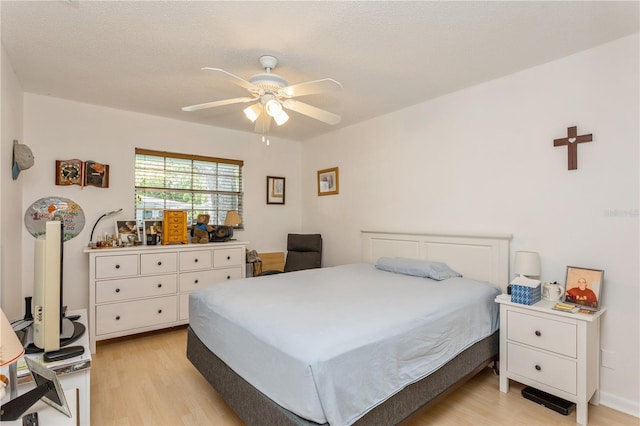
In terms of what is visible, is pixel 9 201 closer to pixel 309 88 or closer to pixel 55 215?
pixel 55 215

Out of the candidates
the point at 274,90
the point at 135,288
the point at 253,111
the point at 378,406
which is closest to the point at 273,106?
the point at 274,90

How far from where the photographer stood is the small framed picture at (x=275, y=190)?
473cm

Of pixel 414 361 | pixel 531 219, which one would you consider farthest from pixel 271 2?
pixel 531 219

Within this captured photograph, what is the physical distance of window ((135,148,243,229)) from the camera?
382cm

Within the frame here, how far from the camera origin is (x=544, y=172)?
2.55m

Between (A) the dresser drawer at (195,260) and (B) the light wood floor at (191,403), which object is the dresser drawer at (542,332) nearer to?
(B) the light wood floor at (191,403)

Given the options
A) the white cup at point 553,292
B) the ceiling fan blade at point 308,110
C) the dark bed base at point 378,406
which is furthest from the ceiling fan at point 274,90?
the white cup at point 553,292

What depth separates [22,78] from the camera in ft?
9.07

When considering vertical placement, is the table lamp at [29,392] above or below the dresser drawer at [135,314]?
above

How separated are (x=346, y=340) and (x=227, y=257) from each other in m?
2.67

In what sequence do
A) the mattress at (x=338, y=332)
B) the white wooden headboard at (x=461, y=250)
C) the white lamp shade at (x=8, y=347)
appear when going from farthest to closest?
the white wooden headboard at (x=461, y=250)
the mattress at (x=338, y=332)
the white lamp shade at (x=8, y=347)

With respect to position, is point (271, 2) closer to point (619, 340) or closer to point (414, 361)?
point (414, 361)

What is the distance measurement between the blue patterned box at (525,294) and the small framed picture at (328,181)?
2.50 metres

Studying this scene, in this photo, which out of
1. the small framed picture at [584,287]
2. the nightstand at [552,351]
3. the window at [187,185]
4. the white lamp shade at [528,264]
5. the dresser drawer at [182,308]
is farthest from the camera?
the window at [187,185]
